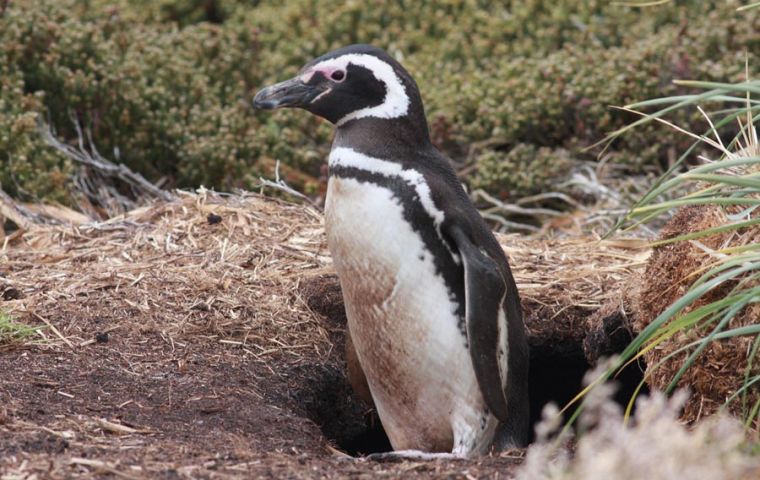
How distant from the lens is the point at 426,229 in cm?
365

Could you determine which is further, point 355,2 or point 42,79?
point 355,2

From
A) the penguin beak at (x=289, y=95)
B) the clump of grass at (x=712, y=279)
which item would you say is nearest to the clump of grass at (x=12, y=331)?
the penguin beak at (x=289, y=95)

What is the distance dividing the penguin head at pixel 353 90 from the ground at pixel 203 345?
0.92 metres

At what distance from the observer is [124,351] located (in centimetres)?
405

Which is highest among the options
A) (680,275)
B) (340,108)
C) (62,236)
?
(340,108)

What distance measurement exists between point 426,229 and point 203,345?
1032mm

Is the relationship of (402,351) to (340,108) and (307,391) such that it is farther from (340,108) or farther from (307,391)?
(340,108)

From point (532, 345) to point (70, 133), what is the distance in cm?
318

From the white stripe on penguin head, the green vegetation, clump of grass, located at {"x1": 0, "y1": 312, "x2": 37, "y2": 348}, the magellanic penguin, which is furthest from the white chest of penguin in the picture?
the green vegetation

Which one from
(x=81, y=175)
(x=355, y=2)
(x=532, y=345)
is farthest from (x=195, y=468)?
(x=355, y=2)

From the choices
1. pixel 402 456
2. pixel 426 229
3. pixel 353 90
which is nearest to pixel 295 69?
pixel 353 90

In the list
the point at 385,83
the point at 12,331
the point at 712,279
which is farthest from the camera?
the point at 12,331

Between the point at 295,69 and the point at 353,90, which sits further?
the point at 295,69

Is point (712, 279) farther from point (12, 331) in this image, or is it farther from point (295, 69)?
point (295, 69)
